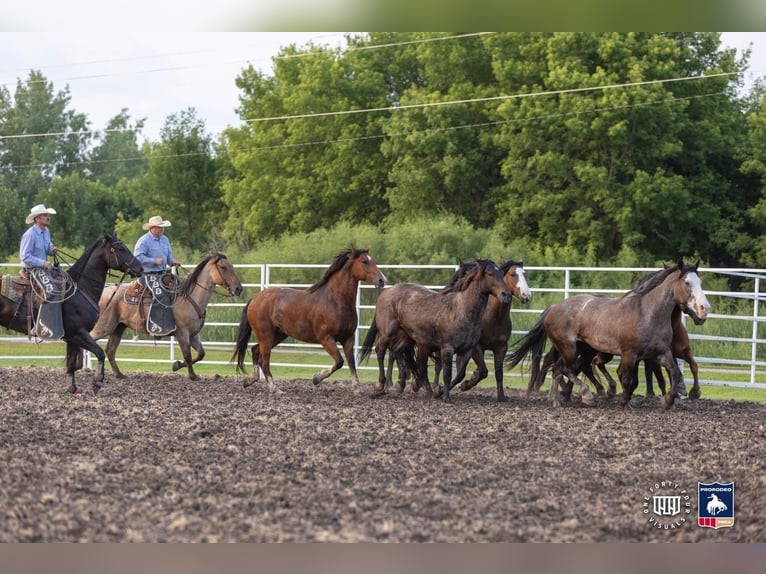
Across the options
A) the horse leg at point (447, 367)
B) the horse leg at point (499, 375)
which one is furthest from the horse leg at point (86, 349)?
the horse leg at point (499, 375)

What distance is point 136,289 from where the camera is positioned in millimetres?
12797

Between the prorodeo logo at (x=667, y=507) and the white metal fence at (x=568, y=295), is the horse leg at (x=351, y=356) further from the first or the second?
the prorodeo logo at (x=667, y=507)

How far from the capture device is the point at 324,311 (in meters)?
11.1

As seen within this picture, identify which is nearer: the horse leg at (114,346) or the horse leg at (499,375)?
the horse leg at (499,375)

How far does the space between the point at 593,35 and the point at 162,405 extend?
19578mm

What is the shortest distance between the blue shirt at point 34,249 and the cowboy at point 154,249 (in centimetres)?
208

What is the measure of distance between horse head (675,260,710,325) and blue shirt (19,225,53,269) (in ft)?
20.6

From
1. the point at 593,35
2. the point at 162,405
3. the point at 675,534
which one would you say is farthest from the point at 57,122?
the point at 675,534

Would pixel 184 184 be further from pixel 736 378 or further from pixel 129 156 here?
pixel 736 378

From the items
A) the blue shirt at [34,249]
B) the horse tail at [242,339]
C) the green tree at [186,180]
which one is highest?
the green tree at [186,180]

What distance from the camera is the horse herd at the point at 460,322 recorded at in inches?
386

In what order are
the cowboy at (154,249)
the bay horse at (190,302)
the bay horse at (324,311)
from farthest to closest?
the cowboy at (154,249) < the bay horse at (190,302) < the bay horse at (324,311)

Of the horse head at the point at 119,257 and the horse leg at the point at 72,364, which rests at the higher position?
the horse head at the point at 119,257
